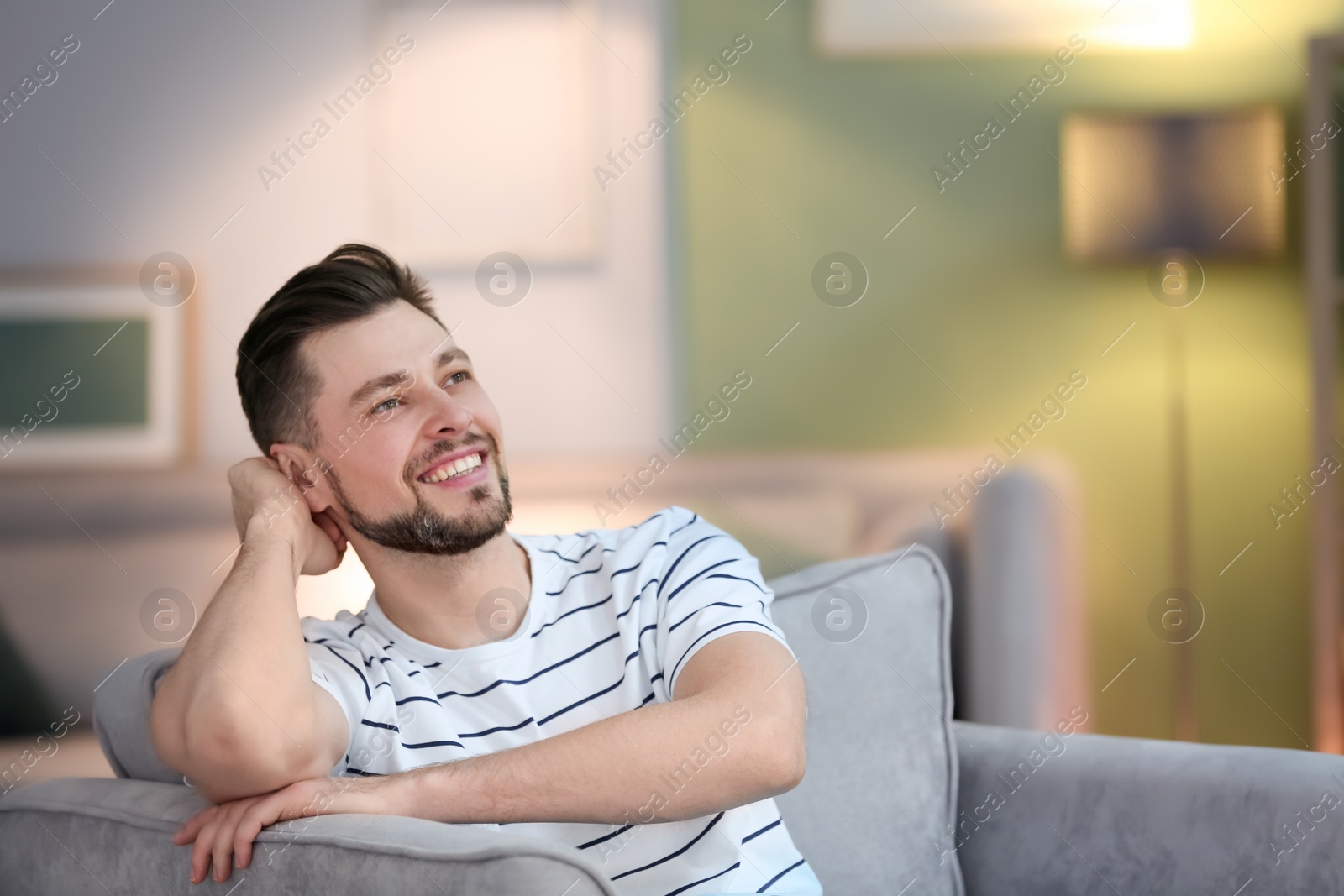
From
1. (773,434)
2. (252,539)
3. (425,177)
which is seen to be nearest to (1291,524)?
(773,434)

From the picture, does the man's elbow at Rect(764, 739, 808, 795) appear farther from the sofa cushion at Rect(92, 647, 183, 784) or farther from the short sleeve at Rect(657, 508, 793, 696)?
the sofa cushion at Rect(92, 647, 183, 784)

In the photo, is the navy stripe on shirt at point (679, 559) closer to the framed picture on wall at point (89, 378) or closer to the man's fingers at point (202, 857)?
the man's fingers at point (202, 857)

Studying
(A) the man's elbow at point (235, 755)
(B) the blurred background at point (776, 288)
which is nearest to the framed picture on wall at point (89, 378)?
(B) the blurred background at point (776, 288)

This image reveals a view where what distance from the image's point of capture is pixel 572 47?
86.6 inches

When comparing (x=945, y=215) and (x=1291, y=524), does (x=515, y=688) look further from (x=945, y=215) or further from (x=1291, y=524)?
(x=1291, y=524)

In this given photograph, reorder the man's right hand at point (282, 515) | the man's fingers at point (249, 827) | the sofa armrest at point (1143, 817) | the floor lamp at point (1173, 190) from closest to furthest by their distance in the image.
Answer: the man's fingers at point (249, 827), the sofa armrest at point (1143, 817), the man's right hand at point (282, 515), the floor lamp at point (1173, 190)

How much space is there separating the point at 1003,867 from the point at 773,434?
1.15 meters

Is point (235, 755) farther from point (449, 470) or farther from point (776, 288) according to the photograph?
point (776, 288)

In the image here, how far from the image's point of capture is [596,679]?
1170mm

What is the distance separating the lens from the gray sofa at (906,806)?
3.24ft

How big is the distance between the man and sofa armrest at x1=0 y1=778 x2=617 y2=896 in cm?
4

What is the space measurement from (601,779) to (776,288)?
4.86ft

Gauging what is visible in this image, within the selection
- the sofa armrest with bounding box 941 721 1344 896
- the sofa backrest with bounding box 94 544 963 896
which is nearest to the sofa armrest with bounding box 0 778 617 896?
the sofa backrest with bounding box 94 544 963 896

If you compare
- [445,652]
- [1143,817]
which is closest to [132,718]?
[445,652]
